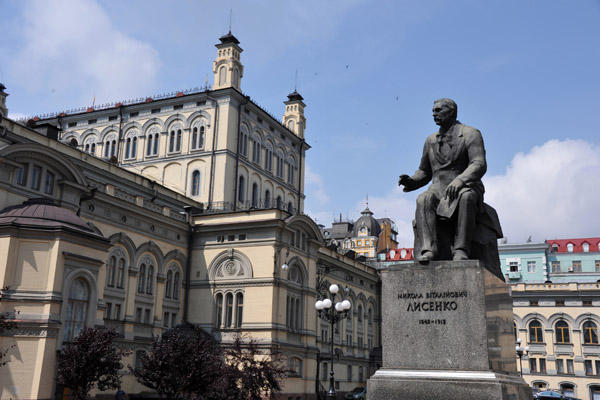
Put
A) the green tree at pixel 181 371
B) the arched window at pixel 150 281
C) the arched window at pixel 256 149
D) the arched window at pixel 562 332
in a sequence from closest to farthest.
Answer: the green tree at pixel 181 371, the arched window at pixel 150 281, the arched window at pixel 256 149, the arched window at pixel 562 332

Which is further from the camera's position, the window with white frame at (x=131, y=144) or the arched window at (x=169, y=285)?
the window with white frame at (x=131, y=144)

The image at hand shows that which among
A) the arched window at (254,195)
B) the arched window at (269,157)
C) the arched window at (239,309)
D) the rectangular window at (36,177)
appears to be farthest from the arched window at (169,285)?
the arched window at (269,157)

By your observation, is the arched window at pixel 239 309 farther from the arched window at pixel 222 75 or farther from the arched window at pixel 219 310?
the arched window at pixel 222 75

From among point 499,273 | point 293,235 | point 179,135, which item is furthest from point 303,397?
point 499,273

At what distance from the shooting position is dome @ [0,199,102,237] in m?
28.0

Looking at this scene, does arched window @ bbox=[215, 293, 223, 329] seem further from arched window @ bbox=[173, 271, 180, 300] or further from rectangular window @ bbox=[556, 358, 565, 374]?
rectangular window @ bbox=[556, 358, 565, 374]

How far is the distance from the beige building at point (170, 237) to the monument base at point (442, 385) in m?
22.7

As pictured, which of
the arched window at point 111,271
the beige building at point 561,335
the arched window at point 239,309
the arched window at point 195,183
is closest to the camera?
the arched window at point 111,271

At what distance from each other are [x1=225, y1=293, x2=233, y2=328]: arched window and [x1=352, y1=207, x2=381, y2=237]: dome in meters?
71.6

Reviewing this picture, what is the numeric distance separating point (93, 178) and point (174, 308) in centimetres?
1004

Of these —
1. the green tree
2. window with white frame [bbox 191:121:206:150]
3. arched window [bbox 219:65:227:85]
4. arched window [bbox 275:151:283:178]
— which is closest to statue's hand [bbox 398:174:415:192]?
the green tree

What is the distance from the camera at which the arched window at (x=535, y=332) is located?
206ft

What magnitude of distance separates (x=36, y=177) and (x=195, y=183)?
735 inches

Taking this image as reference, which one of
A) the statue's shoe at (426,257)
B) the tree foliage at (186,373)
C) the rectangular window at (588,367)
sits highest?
the statue's shoe at (426,257)
